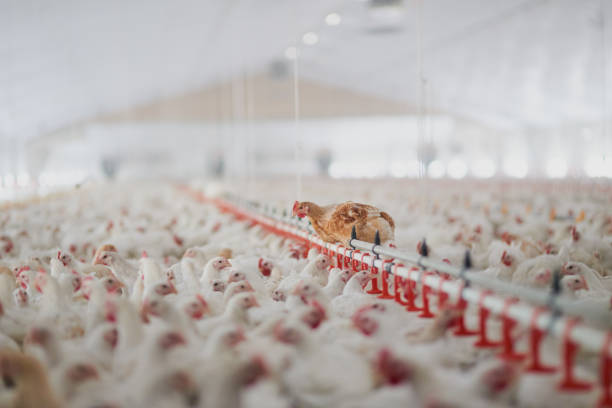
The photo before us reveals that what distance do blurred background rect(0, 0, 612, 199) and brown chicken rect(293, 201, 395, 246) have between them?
2.32ft

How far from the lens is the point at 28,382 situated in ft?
6.08

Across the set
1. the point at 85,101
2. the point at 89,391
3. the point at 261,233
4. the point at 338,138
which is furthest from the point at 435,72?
the point at 89,391

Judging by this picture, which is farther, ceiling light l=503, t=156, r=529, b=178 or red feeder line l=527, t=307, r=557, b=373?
ceiling light l=503, t=156, r=529, b=178

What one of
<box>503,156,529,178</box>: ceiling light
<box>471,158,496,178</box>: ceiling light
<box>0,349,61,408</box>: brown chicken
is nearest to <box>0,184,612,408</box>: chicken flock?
<box>0,349,61,408</box>: brown chicken

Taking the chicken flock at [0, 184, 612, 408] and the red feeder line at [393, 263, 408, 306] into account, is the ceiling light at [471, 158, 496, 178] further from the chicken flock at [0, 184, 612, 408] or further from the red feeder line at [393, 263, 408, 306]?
the red feeder line at [393, 263, 408, 306]

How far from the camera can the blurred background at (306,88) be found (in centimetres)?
1093

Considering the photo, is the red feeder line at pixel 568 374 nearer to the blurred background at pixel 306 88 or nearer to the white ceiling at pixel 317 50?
the blurred background at pixel 306 88

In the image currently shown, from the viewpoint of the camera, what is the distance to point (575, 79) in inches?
530

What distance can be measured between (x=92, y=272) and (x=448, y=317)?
7.92 feet

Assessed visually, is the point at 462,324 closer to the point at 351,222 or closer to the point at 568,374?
the point at 568,374

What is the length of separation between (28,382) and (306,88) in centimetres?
2361

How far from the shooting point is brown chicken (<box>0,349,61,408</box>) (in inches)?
71.9

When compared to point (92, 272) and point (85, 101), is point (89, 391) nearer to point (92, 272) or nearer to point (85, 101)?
point (92, 272)

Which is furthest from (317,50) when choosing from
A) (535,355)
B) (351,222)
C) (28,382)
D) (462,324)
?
(28,382)
